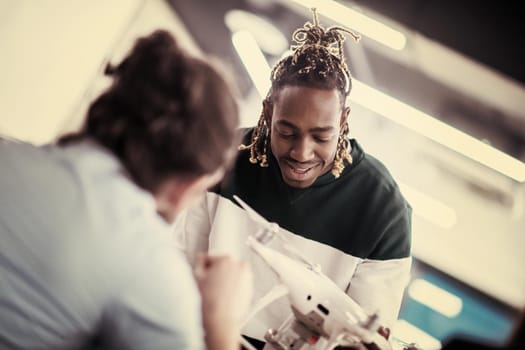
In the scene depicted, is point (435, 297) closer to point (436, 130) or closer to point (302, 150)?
point (436, 130)

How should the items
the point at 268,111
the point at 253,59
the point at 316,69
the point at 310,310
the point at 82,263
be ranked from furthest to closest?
the point at 253,59
the point at 268,111
the point at 316,69
the point at 310,310
the point at 82,263

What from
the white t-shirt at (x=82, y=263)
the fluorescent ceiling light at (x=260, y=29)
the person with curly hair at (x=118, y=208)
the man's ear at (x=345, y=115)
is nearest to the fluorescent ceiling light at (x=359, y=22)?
the fluorescent ceiling light at (x=260, y=29)

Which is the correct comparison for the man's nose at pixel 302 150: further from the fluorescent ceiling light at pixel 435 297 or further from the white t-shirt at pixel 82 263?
the white t-shirt at pixel 82 263

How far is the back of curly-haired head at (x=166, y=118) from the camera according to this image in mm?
851

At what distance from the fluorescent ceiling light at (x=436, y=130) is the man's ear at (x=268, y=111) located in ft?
0.82

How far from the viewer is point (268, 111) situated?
5.14 feet

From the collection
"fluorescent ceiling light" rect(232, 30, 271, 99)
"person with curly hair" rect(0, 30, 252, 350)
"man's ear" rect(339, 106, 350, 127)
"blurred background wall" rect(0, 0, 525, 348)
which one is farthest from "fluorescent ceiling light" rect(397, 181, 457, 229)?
"person with curly hair" rect(0, 30, 252, 350)

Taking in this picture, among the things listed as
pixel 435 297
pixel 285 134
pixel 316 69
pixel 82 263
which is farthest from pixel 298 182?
pixel 82 263

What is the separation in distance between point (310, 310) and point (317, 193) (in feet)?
1.42

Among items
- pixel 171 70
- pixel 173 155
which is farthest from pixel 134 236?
pixel 171 70

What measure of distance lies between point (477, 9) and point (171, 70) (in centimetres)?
112

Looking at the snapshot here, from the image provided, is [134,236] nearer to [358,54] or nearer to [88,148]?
[88,148]

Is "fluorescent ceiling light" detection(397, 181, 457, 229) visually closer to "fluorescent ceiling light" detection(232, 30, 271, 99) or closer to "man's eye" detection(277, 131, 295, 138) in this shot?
"man's eye" detection(277, 131, 295, 138)

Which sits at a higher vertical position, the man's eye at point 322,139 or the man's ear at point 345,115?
the man's ear at point 345,115
